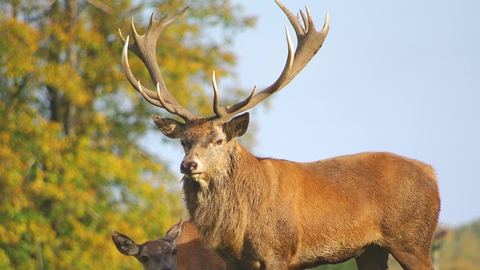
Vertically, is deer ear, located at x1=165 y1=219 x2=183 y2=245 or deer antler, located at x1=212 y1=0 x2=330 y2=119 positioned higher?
deer antler, located at x1=212 y1=0 x2=330 y2=119

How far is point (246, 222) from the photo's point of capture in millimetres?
9055

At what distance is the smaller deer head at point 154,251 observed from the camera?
1027cm

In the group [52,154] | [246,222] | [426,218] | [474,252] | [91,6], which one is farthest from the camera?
[474,252]

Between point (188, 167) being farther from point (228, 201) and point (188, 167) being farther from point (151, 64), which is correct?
point (151, 64)

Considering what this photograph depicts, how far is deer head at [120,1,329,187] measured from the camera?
8.95 m

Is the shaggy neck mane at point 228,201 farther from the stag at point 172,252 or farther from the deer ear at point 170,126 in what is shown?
the stag at point 172,252

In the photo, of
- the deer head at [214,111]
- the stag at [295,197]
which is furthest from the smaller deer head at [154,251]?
the deer head at [214,111]

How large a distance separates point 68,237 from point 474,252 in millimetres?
A: 38558

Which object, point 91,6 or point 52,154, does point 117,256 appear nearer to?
point 52,154

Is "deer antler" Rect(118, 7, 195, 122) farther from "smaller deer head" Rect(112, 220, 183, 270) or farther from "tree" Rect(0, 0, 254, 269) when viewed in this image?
"tree" Rect(0, 0, 254, 269)

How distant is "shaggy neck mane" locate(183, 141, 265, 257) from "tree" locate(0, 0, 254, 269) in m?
15.4

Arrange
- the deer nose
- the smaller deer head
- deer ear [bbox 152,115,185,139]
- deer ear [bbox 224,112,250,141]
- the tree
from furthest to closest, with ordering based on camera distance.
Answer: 1. the tree
2. the smaller deer head
3. deer ear [bbox 152,115,185,139]
4. deer ear [bbox 224,112,250,141]
5. the deer nose

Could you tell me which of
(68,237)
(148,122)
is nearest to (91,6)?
(148,122)

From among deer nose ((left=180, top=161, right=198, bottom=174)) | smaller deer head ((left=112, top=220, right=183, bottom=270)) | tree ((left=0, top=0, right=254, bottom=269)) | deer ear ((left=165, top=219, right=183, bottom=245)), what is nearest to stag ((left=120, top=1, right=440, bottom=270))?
deer nose ((left=180, top=161, right=198, bottom=174))
